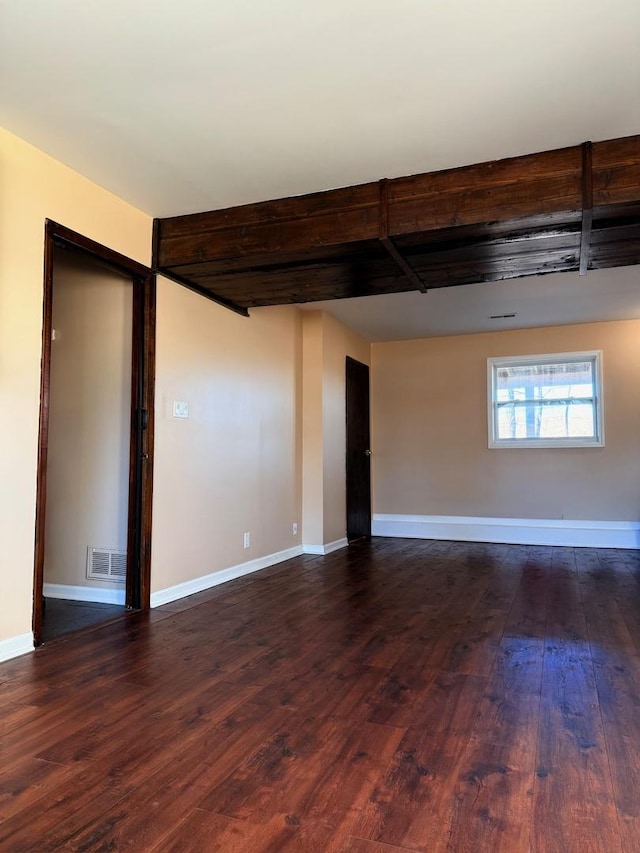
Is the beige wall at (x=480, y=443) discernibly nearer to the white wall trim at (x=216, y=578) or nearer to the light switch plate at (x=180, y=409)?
the white wall trim at (x=216, y=578)

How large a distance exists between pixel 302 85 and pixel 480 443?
17.3 ft

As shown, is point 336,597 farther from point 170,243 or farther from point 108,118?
point 108,118

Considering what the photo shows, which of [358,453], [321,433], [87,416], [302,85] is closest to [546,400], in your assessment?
[358,453]

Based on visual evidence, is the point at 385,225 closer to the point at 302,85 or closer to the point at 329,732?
the point at 302,85

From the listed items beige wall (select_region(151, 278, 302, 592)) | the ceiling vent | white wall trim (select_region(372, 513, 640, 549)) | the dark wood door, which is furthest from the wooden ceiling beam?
white wall trim (select_region(372, 513, 640, 549))

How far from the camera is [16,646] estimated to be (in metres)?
2.67

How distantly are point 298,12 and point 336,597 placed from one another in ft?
10.8

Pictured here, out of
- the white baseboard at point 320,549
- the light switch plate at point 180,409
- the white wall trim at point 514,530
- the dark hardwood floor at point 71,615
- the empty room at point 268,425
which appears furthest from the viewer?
the white wall trim at point 514,530

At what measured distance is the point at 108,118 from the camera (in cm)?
256

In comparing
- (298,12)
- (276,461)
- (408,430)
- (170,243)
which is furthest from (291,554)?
(298,12)

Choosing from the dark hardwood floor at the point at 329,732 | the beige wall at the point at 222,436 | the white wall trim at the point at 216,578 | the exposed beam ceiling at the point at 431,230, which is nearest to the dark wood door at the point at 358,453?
the beige wall at the point at 222,436

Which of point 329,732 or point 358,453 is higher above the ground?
point 358,453

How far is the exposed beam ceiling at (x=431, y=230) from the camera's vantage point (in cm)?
283

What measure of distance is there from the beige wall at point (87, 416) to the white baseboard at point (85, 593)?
3 centimetres
